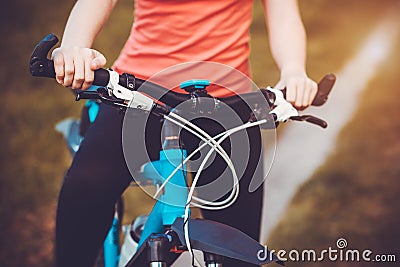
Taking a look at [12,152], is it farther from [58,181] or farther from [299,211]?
[299,211]

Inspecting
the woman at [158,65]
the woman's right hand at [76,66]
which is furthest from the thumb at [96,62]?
the woman at [158,65]

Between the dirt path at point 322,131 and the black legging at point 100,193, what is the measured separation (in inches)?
57.4

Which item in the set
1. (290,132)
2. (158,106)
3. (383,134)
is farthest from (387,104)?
(158,106)

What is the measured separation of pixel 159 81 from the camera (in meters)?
1.13

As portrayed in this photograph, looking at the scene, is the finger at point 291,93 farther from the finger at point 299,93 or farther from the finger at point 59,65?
the finger at point 59,65

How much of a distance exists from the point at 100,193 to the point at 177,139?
24 cm

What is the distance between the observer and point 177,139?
38.7 inches

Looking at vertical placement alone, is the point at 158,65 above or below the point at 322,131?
below

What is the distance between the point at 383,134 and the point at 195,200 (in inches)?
72.8

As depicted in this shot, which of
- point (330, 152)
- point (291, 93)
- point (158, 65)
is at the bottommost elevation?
point (291, 93)

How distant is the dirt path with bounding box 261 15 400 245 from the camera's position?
2.64 m

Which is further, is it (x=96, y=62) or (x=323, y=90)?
(x=323, y=90)

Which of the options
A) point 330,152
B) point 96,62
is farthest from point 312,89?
point 330,152

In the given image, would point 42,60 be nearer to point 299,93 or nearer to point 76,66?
point 76,66
